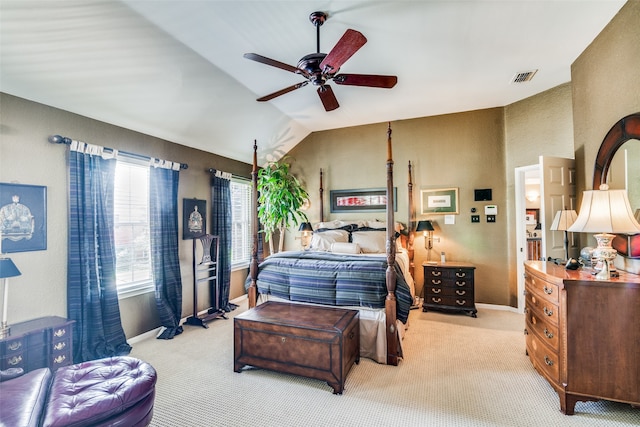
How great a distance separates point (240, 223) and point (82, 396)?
3.84m

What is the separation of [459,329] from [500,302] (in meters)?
1.25

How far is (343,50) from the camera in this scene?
1.96 meters

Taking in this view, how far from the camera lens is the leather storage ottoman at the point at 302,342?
2361 millimetres

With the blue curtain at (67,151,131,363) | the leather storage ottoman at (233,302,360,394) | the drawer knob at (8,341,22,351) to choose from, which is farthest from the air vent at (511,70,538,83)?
the drawer knob at (8,341,22,351)

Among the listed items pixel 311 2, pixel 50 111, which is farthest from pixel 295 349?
pixel 50 111

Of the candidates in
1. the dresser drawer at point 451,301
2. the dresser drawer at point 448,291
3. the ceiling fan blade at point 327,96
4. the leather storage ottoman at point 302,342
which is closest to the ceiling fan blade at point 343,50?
the ceiling fan blade at point 327,96

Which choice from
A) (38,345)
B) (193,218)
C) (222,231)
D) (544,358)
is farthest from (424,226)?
(38,345)

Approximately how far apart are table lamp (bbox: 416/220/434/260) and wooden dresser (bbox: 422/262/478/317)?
1.44 ft

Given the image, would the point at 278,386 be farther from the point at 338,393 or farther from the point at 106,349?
the point at 106,349

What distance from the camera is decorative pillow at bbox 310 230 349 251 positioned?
4.57m

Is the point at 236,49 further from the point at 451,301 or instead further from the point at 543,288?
the point at 451,301

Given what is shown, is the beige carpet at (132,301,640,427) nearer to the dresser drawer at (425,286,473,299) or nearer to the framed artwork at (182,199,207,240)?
the dresser drawer at (425,286,473,299)

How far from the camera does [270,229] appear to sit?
5027 mm

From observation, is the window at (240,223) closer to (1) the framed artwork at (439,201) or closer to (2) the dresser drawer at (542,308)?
(1) the framed artwork at (439,201)
